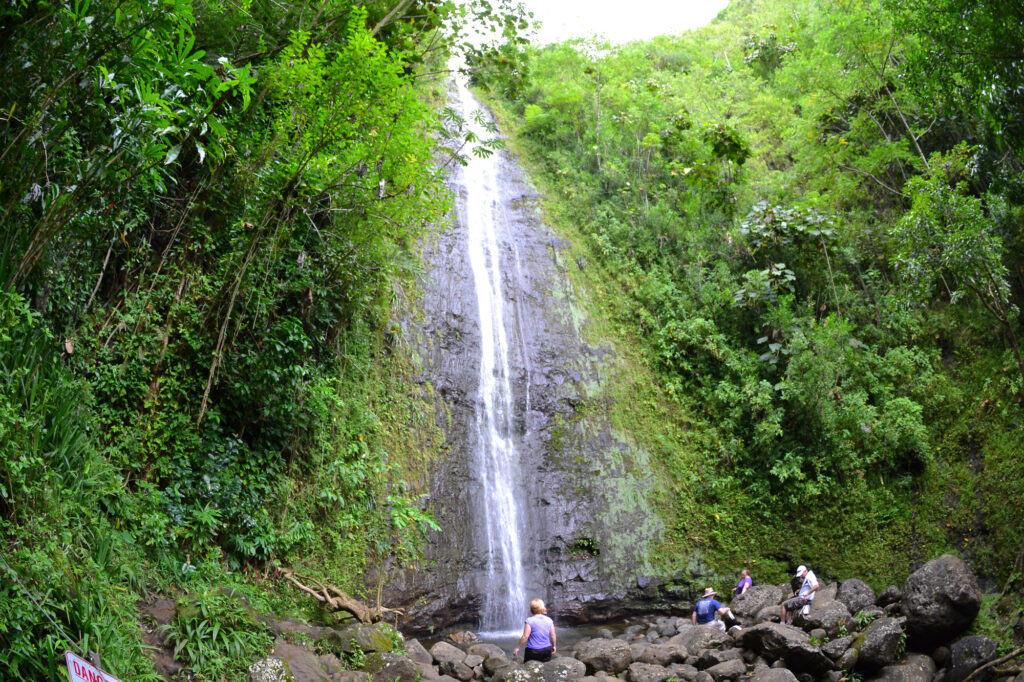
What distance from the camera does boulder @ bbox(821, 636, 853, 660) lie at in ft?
24.1

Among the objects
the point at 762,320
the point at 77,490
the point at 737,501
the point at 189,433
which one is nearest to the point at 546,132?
the point at 762,320

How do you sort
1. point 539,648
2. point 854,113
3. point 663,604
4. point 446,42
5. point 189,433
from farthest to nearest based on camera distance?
point 854,113 → point 663,604 → point 446,42 → point 539,648 → point 189,433

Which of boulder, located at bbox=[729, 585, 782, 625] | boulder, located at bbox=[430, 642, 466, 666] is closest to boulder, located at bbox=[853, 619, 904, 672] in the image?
boulder, located at bbox=[729, 585, 782, 625]

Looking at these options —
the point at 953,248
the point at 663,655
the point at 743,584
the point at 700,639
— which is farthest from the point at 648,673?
the point at 953,248

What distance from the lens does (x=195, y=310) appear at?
6.70 metres

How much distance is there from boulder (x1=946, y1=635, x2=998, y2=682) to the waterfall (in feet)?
17.4

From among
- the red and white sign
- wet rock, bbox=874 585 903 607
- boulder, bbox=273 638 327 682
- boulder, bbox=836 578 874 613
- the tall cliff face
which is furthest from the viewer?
the tall cliff face

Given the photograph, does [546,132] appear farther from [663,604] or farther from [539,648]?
[539,648]

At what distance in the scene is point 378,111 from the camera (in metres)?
6.84

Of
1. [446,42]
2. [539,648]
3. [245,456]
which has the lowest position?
[539,648]

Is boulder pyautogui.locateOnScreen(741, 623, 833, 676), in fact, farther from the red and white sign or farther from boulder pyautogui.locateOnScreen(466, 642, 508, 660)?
the red and white sign

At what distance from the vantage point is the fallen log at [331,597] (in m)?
6.87

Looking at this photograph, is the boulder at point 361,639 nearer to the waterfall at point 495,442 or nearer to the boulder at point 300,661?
the boulder at point 300,661

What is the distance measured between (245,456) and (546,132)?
15.6 metres
